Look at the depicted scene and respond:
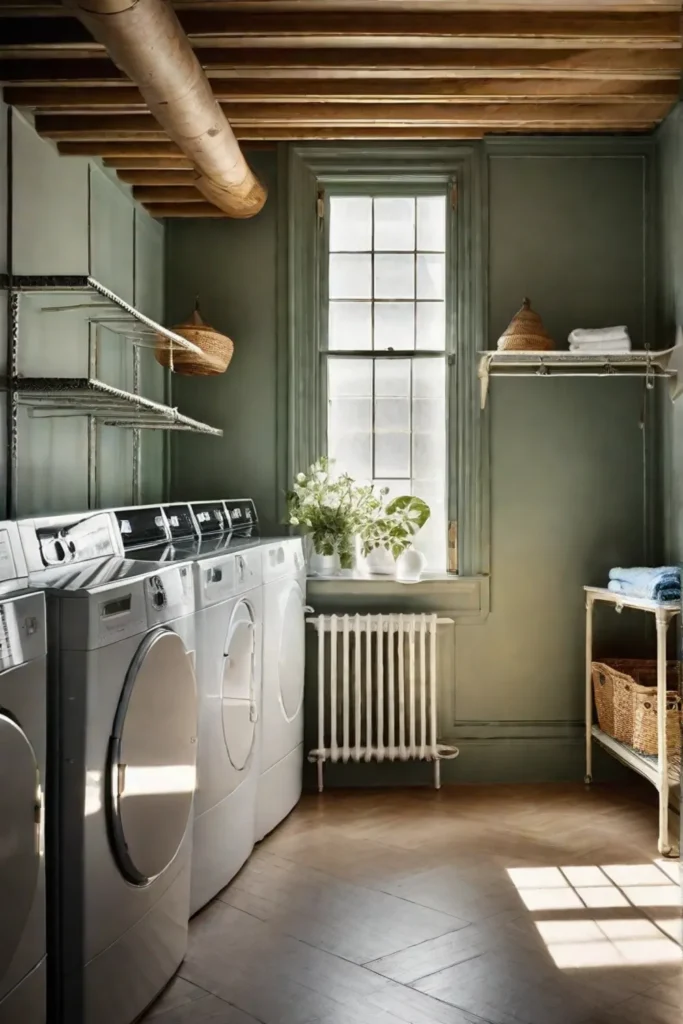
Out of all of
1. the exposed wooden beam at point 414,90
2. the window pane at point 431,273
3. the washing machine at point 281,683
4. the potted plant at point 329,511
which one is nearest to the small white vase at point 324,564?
the potted plant at point 329,511

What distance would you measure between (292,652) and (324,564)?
0.59 m

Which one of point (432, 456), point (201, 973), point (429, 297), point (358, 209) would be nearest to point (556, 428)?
point (432, 456)

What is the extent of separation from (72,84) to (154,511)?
4.51 ft

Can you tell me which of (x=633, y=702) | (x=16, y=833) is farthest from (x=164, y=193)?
(x=16, y=833)

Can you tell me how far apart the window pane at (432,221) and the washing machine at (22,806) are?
3005mm

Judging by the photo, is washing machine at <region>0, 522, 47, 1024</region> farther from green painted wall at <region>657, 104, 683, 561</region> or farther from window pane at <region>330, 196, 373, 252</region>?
window pane at <region>330, 196, 373, 252</region>

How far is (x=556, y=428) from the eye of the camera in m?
4.05

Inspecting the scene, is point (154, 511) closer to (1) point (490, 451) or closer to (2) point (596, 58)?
(1) point (490, 451)

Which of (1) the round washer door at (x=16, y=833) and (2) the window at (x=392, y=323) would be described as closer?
(1) the round washer door at (x=16, y=833)

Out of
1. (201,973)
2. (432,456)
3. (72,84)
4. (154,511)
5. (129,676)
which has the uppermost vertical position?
(72,84)

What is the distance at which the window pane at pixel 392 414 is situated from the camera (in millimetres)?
4160

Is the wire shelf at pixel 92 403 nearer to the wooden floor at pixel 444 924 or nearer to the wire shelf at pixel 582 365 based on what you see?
the wire shelf at pixel 582 365

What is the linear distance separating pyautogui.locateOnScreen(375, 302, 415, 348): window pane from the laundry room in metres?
0.01

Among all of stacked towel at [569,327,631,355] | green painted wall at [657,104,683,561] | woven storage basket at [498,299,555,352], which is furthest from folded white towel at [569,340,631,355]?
green painted wall at [657,104,683,561]
